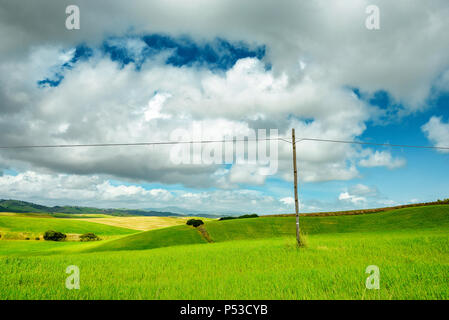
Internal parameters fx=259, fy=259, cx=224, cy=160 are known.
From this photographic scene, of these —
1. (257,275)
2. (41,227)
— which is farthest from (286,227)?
(41,227)

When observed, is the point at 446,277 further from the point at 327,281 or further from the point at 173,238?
the point at 173,238

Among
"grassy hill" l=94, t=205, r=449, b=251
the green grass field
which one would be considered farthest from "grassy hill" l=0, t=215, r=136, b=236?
the green grass field

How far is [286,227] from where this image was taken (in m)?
60.1

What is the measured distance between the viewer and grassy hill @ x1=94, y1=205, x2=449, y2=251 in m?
49.8

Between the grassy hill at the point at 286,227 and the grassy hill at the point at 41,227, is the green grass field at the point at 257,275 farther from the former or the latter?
the grassy hill at the point at 41,227

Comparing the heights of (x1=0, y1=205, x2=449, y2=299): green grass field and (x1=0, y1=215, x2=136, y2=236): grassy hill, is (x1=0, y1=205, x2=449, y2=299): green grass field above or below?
above

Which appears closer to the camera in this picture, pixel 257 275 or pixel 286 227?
pixel 257 275

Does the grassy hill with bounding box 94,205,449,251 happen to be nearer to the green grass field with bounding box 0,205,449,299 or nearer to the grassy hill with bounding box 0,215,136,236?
the green grass field with bounding box 0,205,449,299

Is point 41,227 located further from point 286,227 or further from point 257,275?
point 257,275

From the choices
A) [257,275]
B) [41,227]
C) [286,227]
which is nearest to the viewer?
[257,275]

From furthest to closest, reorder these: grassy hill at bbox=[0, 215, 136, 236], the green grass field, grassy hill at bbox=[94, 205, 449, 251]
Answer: grassy hill at bbox=[0, 215, 136, 236] → grassy hill at bbox=[94, 205, 449, 251] → the green grass field

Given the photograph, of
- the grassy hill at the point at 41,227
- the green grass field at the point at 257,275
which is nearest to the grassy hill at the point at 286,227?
the green grass field at the point at 257,275
